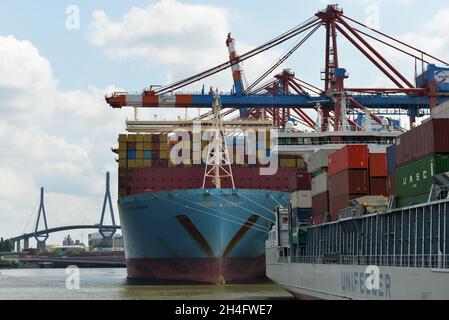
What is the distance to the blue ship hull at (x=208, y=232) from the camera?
56156mm

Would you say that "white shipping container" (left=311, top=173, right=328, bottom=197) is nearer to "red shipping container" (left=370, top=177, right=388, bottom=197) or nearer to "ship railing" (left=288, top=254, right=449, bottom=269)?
"ship railing" (left=288, top=254, right=449, bottom=269)

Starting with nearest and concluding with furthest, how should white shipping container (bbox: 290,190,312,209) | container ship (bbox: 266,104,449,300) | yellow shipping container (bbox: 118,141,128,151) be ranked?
container ship (bbox: 266,104,449,300), white shipping container (bbox: 290,190,312,209), yellow shipping container (bbox: 118,141,128,151)

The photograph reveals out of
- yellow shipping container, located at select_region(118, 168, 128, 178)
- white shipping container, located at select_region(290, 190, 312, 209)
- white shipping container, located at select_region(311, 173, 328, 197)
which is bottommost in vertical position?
white shipping container, located at select_region(290, 190, 312, 209)

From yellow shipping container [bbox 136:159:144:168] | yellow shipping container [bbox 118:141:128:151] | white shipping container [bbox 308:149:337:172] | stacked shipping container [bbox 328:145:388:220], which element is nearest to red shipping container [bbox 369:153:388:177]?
stacked shipping container [bbox 328:145:388:220]

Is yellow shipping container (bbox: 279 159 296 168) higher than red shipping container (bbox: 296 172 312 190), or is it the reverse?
yellow shipping container (bbox: 279 159 296 168)

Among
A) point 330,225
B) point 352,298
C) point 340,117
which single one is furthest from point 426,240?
point 340,117

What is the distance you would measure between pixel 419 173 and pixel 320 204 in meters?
13.8

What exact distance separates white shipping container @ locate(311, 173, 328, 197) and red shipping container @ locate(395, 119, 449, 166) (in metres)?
10.3

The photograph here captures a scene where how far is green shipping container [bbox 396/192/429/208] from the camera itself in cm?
2725

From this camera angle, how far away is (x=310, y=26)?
75.2 m

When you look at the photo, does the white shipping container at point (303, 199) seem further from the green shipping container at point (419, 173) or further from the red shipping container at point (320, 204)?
the green shipping container at point (419, 173)

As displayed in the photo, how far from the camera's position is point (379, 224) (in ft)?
102

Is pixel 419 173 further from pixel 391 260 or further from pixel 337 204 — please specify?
pixel 337 204

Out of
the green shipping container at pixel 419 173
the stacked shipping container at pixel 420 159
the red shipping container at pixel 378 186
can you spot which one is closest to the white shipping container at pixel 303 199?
the red shipping container at pixel 378 186
